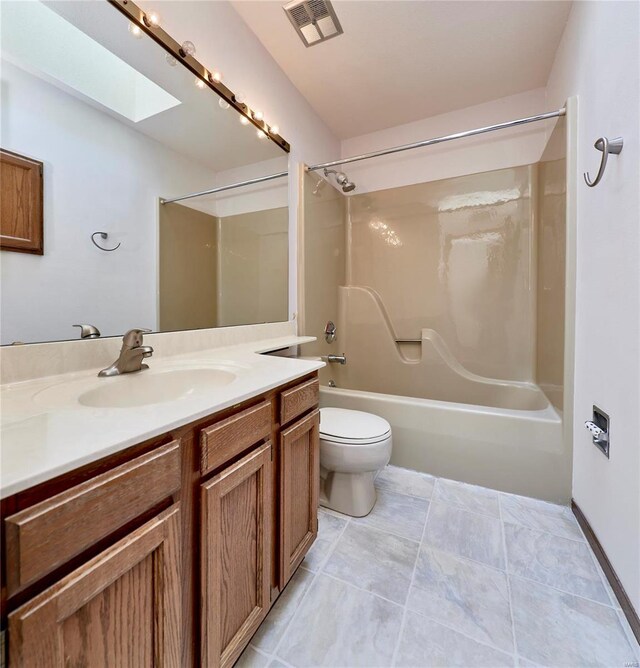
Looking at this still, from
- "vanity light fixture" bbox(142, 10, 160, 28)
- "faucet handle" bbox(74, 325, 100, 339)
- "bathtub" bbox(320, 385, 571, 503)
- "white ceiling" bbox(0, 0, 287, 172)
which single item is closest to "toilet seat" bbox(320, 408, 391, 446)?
"bathtub" bbox(320, 385, 571, 503)

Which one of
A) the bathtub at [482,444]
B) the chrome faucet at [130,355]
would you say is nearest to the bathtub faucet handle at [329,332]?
the bathtub at [482,444]

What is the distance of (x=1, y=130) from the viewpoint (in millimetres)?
742

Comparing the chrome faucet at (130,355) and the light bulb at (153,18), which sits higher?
the light bulb at (153,18)

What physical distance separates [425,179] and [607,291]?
5.69 feet

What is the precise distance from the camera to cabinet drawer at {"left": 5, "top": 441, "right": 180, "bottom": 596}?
371mm

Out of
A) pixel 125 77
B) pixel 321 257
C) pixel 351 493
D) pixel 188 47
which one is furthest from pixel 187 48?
pixel 351 493

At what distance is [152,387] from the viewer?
3.06ft

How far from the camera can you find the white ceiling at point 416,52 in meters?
1.52

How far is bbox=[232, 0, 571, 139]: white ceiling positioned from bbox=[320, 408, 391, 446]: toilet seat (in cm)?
208

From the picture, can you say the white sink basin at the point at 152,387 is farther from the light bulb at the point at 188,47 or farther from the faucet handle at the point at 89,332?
the light bulb at the point at 188,47

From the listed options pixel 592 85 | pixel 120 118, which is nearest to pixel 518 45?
pixel 592 85

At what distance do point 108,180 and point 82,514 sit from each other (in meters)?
1.01

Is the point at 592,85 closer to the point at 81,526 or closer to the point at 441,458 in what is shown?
the point at 441,458

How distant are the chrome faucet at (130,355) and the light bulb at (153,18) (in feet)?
3.72
